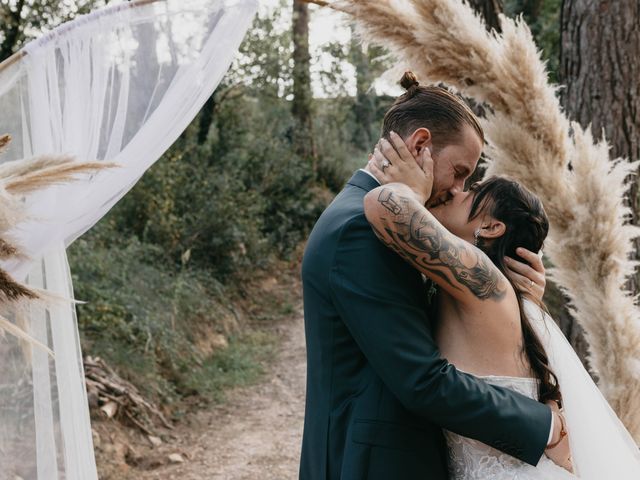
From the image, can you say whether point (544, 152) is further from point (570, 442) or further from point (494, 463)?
point (494, 463)

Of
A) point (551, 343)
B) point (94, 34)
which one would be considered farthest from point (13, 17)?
point (551, 343)

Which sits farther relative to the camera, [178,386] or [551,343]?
[178,386]

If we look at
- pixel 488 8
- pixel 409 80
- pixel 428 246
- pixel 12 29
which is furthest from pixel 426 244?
pixel 12 29

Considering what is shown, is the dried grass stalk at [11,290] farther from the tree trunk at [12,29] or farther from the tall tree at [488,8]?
the tree trunk at [12,29]

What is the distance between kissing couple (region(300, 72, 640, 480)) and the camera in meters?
1.88

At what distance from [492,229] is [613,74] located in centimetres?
228

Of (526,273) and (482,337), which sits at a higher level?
(526,273)

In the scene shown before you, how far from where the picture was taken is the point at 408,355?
1.86 metres

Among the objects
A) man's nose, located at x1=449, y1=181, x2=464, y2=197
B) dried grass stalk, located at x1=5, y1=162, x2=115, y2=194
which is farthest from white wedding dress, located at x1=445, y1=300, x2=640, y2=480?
dried grass stalk, located at x1=5, y1=162, x2=115, y2=194

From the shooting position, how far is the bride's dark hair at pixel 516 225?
2176 millimetres

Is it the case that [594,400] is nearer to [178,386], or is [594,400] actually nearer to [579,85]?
[579,85]

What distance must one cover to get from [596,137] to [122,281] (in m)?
4.83

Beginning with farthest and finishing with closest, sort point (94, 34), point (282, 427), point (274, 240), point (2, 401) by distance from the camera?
point (274, 240) → point (282, 427) → point (94, 34) → point (2, 401)

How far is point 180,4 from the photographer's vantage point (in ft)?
10.6
